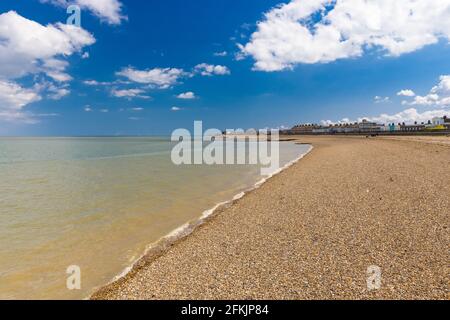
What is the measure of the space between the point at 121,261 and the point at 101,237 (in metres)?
2.06

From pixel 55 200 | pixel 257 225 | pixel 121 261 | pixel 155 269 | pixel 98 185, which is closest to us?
pixel 155 269

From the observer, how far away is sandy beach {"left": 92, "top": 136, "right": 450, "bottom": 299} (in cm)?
476

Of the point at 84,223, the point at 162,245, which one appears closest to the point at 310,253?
the point at 162,245

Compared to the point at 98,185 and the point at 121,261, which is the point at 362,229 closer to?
the point at 121,261

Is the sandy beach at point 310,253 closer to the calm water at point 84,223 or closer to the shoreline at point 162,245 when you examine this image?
the shoreline at point 162,245

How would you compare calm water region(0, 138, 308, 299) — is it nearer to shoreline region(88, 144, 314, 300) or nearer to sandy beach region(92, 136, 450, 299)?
shoreline region(88, 144, 314, 300)

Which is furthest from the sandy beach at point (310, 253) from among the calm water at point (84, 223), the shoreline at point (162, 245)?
the calm water at point (84, 223)

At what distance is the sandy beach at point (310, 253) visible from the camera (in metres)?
4.76

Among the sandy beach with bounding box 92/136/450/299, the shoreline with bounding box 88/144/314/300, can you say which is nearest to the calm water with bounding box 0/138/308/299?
the shoreline with bounding box 88/144/314/300

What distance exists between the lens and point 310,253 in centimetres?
608

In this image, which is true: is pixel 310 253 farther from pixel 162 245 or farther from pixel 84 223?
pixel 84 223

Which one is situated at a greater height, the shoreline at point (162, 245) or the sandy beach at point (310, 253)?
the sandy beach at point (310, 253)

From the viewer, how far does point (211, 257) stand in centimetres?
631
